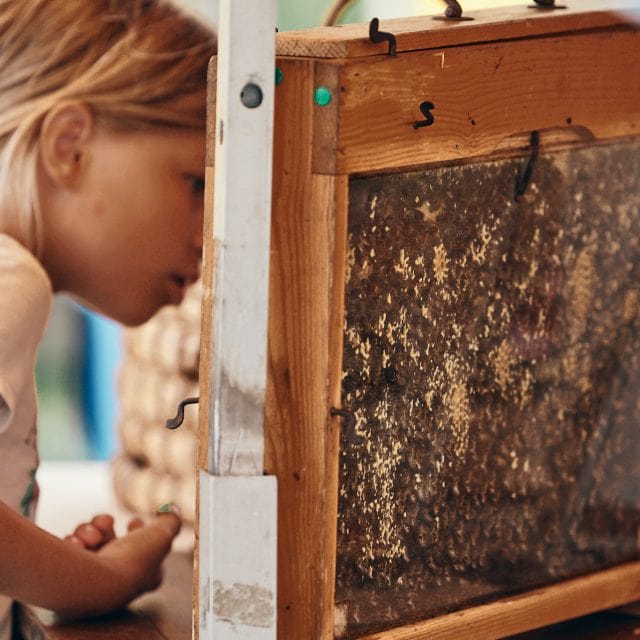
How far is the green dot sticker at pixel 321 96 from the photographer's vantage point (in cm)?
87

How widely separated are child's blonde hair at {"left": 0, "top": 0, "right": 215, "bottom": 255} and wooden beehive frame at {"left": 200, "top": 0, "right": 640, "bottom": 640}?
1.37 feet

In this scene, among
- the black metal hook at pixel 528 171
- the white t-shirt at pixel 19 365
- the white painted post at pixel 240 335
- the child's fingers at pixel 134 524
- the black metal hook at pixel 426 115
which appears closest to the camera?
the white painted post at pixel 240 335

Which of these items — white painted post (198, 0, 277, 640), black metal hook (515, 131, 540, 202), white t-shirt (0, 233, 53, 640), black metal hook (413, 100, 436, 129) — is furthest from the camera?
white t-shirt (0, 233, 53, 640)

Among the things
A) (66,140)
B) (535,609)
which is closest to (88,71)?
(66,140)

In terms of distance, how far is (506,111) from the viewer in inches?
39.3

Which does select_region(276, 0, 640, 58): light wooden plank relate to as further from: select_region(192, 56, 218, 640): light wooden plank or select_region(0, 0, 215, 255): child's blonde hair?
select_region(0, 0, 215, 255): child's blonde hair

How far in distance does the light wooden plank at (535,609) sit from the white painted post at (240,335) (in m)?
0.18

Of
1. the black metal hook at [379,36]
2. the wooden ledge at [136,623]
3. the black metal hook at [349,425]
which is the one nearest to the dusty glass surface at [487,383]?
the black metal hook at [349,425]

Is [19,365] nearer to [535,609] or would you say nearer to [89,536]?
[89,536]

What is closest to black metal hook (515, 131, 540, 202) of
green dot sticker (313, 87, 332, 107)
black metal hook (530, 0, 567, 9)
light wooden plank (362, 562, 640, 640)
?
black metal hook (530, 0, 567, 9)

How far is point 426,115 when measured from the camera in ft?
3.04

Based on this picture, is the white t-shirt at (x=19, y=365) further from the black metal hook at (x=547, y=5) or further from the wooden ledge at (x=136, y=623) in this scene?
the black metal hook at (x=547, y=5)

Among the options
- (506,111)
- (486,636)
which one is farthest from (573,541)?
(506,111)

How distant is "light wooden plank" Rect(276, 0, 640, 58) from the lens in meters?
0.87
